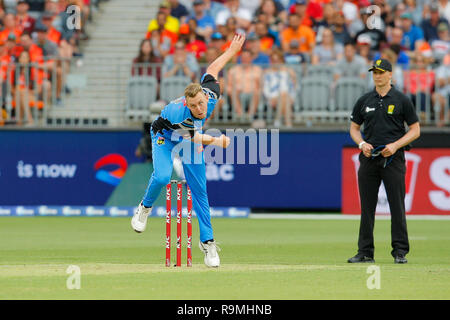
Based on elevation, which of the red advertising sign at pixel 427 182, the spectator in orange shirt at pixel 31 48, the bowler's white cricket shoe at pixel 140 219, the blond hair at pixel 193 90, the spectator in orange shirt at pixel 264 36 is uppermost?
the spectator in orange shirt at pixel 264 36

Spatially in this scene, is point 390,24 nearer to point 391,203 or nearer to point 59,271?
point 391,203

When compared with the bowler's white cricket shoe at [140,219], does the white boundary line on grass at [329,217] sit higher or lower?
lower

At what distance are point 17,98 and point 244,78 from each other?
4942 millimetres

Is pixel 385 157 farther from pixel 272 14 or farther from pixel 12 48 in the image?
pixel 12 48

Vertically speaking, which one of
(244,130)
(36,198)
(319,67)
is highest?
(319,67)

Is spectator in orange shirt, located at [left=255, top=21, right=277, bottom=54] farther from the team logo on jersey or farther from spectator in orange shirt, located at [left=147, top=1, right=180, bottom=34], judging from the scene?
the team logo on jersey

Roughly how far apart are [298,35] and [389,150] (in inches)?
444

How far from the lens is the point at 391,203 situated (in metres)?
13.0

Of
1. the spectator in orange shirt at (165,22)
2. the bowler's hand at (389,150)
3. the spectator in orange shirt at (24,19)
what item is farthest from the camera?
the spectator in orange shirt at (24,19)

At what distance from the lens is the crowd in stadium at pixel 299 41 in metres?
21.5

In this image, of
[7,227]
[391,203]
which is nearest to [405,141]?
[391,203]

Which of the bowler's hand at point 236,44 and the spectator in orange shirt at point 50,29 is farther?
the spectator in orange shirt at point 50,29

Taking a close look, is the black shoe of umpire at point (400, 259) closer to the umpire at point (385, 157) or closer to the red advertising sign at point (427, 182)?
the umpire at point (385, 157)

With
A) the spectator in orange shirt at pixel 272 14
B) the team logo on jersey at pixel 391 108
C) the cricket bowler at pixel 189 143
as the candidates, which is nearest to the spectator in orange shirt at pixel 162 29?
the spectator in orange shirt at pixel 272 14
